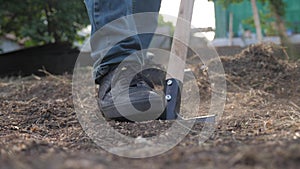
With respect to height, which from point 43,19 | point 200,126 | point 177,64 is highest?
point 43,19

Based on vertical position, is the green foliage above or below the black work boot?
above

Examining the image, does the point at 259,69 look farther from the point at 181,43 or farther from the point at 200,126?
the point at 200,126

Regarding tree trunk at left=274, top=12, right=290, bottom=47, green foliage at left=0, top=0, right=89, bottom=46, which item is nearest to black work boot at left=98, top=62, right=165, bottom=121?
green foliage at left=0, top=0, right=89, bottom=46

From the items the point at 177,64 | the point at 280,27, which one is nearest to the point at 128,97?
the point at 177,64

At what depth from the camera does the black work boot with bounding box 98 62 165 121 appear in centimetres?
155

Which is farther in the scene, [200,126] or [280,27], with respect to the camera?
[280,27]

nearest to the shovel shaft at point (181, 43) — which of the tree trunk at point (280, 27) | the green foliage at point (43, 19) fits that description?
the green foliage at point (43, 19)

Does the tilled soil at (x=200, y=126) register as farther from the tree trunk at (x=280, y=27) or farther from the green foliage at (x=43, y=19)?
the tree trunk at (x=280, y=27)

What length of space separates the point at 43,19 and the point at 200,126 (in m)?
3.10

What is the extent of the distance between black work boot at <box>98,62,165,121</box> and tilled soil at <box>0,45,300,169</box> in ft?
0.22

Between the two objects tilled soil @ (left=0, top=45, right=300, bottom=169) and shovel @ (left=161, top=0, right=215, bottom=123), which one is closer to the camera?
tilled soil @ (left=0, top=45, right=300, bottom=169)

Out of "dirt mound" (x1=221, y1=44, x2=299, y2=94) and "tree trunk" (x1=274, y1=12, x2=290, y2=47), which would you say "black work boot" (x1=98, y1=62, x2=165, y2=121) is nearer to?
"dirt mound" (x1=221, y1=44, x2=299, y2=94)

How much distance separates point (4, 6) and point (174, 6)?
1.89 meters

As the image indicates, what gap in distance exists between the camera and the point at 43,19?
13.7 ft
